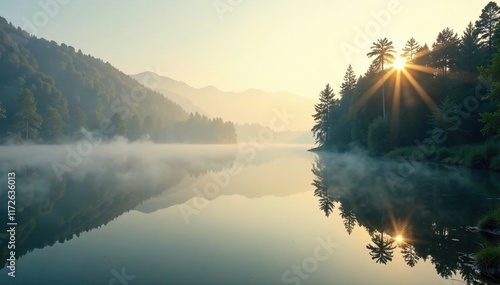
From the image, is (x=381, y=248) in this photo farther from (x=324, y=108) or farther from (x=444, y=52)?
(x=324, y=108)

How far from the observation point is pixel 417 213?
55.4 feet

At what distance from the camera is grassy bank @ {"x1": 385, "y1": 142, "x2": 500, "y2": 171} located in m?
37.9

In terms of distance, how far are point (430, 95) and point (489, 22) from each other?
16123mm

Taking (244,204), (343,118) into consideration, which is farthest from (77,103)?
(244,204)

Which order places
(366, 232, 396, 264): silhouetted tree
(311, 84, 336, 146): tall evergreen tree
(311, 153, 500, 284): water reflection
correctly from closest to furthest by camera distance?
(366, 232, 396, 264): silhouetted tree
(311, 153, 500, 284): water reflection
(311, 84, 336, 146): tall evergreen tree

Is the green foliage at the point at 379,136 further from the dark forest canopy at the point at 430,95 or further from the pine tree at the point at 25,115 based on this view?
the pine tree at the point at 25,115

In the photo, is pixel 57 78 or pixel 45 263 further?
pixel 57 78

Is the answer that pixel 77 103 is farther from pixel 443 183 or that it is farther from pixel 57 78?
pixel 443 183

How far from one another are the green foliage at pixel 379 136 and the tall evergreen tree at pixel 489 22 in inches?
870

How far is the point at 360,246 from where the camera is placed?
12.1 meters

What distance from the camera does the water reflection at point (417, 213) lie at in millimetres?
10867

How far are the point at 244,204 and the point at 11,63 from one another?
573 ft

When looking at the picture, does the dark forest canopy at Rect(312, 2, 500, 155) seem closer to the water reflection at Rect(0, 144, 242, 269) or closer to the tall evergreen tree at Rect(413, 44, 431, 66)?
the tall evergreen tree at Rect(413, 44, 431, 66)

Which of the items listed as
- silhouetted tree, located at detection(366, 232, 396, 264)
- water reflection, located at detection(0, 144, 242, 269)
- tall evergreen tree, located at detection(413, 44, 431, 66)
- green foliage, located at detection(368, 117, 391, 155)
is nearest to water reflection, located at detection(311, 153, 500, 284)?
silhouetted tree, located at detection(366, 232, 396, 264)
